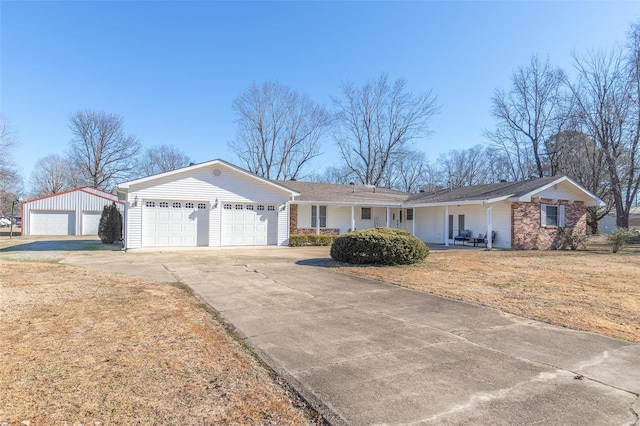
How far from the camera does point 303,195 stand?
22.5 meters

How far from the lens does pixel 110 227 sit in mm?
21078

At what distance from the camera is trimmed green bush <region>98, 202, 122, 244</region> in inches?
829

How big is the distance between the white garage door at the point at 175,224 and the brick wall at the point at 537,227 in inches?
622

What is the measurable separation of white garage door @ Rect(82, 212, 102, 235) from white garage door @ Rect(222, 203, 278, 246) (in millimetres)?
20461

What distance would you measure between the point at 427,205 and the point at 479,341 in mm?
17987

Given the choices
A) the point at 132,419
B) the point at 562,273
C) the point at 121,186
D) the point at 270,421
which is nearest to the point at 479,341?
the point at 270,421

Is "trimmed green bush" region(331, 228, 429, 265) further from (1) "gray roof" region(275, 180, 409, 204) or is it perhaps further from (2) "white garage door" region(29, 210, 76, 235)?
(2) "white garage door" region(29, 210, 76, 235)

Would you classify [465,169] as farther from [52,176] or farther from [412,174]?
[52,176]

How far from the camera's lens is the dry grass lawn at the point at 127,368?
2.79 metres

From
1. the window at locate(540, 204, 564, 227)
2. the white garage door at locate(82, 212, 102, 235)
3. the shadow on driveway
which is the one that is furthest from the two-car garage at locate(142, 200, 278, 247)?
the white garage door at locate(82, 212, 102, 235)

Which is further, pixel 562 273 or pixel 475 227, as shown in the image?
pixel 475 227

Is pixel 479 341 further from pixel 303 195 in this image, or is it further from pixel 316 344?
pixel 303 195

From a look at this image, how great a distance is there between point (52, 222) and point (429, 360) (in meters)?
36.7

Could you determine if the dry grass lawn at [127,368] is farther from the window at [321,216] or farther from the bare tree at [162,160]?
the bare tree at [162,160]
